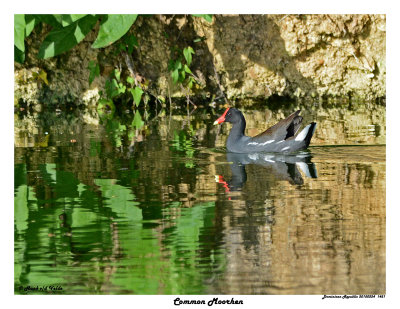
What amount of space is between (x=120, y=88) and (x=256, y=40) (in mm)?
2958

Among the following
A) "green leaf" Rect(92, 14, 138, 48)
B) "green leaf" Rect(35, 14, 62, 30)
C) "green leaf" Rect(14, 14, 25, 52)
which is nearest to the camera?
"green leaf" Rect(14, 14, 25, 52)

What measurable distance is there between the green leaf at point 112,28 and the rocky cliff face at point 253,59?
693 centimetres

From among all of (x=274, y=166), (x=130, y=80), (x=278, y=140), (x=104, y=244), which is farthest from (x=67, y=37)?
(x=130, y=80)

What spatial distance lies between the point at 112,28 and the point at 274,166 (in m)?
2.09

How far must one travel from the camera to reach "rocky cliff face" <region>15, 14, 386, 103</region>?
47.8ft

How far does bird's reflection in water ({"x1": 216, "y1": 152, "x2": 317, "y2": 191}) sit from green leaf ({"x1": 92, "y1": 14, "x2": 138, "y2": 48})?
173cm

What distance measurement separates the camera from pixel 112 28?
7504 millimetres

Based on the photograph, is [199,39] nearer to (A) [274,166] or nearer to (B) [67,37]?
(B) [67,37]

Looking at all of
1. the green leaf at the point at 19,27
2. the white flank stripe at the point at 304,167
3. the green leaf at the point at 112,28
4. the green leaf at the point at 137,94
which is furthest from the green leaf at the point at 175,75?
the green leaf at the point at 19,27

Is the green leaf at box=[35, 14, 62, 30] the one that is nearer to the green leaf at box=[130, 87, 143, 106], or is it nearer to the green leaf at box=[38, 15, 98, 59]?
the green leaf at box=[38, 15, 98, 59]

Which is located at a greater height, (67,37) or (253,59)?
(253,59)

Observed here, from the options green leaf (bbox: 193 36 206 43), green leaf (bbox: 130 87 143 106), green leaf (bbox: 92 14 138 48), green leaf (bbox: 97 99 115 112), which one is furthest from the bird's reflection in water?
green leaf (bbox: 97 99 115 112)

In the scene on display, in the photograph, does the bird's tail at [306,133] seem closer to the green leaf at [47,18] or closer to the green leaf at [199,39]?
the green leaf at [47,18]
